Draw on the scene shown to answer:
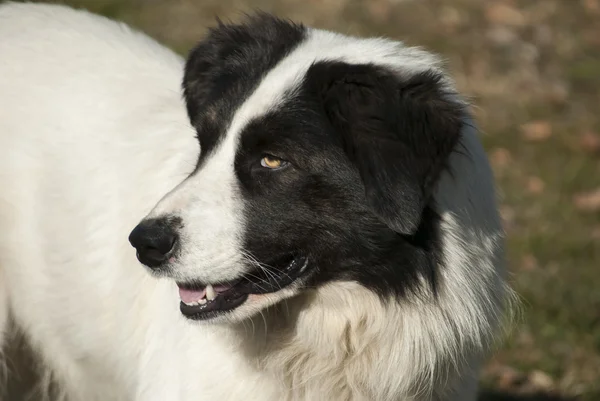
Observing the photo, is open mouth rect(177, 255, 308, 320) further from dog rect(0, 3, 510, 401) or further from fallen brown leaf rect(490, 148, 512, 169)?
fallen brown leaf rect(490, 148, 512, 169)

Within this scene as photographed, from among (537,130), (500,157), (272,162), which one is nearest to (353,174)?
(272,162)

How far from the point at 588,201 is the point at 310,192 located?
5394 millimetres

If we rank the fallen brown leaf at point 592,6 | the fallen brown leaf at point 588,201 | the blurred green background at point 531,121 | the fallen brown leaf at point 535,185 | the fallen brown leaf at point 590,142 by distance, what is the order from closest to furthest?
the blurred green background at point 531,121
the fallen brown leaf at point 588,201
the fallen brown leaf at point 535,185
the fallen brown leaf at point 590,142
the fallen brown leaf at point 592,6

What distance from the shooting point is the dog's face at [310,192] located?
348cm

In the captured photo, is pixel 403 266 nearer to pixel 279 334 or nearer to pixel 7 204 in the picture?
pixel 279 334

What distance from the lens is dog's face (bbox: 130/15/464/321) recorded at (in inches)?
137

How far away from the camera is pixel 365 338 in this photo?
3.81m

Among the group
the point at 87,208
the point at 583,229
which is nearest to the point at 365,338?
the point at 87,208

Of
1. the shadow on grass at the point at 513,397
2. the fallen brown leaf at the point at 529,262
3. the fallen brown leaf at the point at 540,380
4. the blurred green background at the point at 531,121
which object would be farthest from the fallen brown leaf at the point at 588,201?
the shadow on grass at the point at 513,397

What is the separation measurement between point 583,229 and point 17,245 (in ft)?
16.2

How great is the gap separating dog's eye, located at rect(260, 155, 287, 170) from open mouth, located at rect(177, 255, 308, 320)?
337 mm

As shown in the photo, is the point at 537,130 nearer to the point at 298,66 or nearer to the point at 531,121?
the point at 531,121

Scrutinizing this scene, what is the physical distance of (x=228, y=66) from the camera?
4.05m

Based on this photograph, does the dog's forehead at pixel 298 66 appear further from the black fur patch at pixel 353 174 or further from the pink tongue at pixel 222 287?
the pink tongue at pixel 222 287
